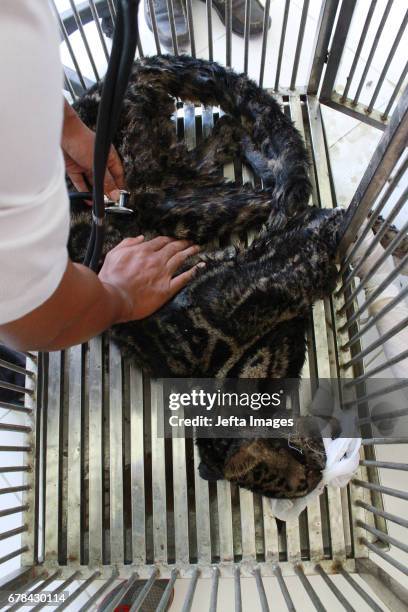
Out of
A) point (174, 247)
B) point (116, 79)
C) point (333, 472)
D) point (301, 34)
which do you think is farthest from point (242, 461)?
point (301, 34)

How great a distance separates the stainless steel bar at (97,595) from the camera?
0.87m

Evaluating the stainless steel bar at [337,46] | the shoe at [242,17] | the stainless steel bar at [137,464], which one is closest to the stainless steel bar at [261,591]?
the stainless steel bar at [137,464]

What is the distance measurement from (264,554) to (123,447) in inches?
15.8

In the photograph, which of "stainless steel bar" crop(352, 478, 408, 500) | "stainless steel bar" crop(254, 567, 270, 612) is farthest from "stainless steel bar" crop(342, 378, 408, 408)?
"stainless steel bar" crop(254, 567, 270, 612)

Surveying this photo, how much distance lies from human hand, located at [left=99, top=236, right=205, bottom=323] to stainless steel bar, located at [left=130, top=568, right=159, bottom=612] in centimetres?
51

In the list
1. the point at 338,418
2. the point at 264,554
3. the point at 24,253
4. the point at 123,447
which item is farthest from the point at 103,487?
the point at 24,253

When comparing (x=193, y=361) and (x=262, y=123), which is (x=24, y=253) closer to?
(x=193, y=361)

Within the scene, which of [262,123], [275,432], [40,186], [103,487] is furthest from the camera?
[262,123]

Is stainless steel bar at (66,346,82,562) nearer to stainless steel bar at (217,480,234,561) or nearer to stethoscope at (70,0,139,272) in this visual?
stainless steel bar at (217,480,234,561)

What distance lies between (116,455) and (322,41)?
115cm

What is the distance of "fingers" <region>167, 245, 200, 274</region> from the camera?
1178 mm

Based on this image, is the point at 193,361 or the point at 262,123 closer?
the point at 193,361

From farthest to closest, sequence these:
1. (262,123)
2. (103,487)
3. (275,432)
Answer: (262,123) → (103,487) → (275,432)

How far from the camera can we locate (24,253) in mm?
459
